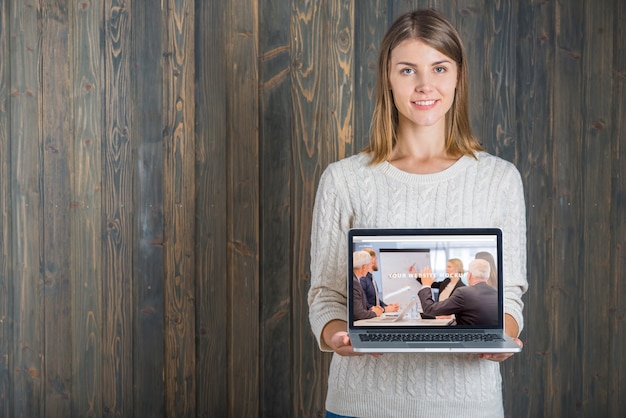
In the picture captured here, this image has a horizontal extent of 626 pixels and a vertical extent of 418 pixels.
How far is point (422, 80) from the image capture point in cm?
153

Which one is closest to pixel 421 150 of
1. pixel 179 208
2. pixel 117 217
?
pixel 179 208

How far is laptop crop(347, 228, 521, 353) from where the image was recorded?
147 cm

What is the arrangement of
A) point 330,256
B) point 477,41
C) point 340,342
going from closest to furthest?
point 340,342, point 330,256, point 477,41

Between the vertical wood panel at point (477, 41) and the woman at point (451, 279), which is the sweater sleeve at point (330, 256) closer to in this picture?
the woman at point (451, 279)

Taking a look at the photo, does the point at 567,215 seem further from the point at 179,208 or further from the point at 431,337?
the point at 179,208

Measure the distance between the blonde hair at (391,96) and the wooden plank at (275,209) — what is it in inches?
31.8

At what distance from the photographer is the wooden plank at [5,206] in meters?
2.37

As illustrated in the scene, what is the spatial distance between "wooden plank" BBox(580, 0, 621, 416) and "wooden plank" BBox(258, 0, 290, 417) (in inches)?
38.0

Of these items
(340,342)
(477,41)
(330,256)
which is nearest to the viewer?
(340,342)

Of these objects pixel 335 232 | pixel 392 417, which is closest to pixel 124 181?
pixel 335 232

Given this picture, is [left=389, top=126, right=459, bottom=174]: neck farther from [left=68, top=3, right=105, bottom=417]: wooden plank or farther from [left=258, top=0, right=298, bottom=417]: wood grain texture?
[left=68, top=3, right=105, bottom=417]: wooden plank

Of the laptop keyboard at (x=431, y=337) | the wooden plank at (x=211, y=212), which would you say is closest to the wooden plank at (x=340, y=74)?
the wooden plank at (x=211, y=212)

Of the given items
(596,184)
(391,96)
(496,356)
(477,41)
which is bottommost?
(496,356)

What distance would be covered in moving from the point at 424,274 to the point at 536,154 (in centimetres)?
105
